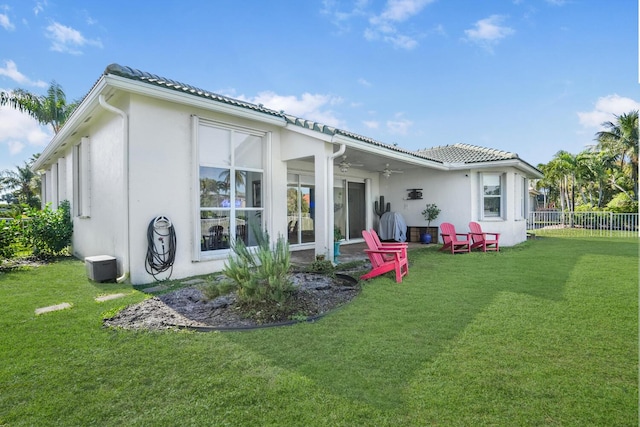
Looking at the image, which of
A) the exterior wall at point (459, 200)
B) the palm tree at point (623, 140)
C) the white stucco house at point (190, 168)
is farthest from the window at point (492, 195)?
the palm tree at point (623, 140)

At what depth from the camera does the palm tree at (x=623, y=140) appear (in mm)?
25500

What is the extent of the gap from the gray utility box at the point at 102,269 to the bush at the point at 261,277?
8.73 feet

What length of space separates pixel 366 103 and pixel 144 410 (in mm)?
16342

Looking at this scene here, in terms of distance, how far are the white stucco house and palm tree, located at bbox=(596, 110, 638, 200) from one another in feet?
75.6

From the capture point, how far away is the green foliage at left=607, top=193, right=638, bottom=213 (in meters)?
21.2

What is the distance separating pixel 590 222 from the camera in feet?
58.6

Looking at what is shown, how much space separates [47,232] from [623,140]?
36.8 meters

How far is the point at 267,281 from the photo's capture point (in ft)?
14.6

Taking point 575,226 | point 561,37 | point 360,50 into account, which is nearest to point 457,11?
point 561,37

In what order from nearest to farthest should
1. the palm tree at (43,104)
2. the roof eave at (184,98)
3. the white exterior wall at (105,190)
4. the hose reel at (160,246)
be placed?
the roof eave at (184,98), the hose reel at (160,246), the white exterior wall at (105,190), the palm tree at (43,104)

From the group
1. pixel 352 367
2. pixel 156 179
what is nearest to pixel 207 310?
pixel 352 367

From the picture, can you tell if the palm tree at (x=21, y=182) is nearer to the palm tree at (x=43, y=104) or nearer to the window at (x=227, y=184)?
the palm tree at (x=43, y=104)

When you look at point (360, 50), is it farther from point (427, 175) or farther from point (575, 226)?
point (575, 226)

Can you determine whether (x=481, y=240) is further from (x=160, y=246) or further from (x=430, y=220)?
(x=160, y=246)
